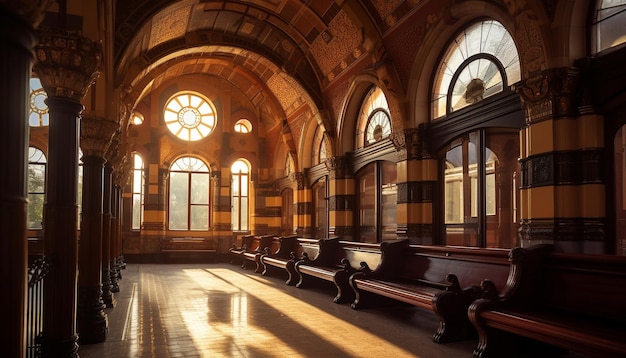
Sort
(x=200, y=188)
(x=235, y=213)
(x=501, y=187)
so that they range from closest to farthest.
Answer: (x=501, y=187) → (x=200, y=188) → (x=235, y=213)

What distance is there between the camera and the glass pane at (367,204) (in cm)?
1188

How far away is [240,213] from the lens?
747 inches

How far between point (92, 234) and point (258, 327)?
2.36 m

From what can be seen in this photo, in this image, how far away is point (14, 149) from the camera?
6.59ft

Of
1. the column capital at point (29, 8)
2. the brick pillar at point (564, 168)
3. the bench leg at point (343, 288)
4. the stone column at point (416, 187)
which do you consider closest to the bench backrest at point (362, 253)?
the bench leg at point (343, 288)

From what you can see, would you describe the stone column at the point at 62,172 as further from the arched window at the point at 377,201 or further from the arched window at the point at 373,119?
the arched window at the point at 373,119

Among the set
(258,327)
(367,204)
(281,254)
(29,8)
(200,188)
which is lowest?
(258,327)

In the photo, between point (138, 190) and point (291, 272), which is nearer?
point (291, 272)

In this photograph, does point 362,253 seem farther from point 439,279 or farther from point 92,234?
point 92,234

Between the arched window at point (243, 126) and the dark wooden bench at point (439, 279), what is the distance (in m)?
12.4

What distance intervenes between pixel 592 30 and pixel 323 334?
477cm

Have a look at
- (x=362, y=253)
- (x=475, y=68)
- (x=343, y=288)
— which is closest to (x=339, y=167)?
(x=362, y=253)

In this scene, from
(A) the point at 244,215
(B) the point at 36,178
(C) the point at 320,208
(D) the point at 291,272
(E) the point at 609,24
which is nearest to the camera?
(E) the point at 609,24

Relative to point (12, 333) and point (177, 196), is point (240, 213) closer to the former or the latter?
point (177, 196)
